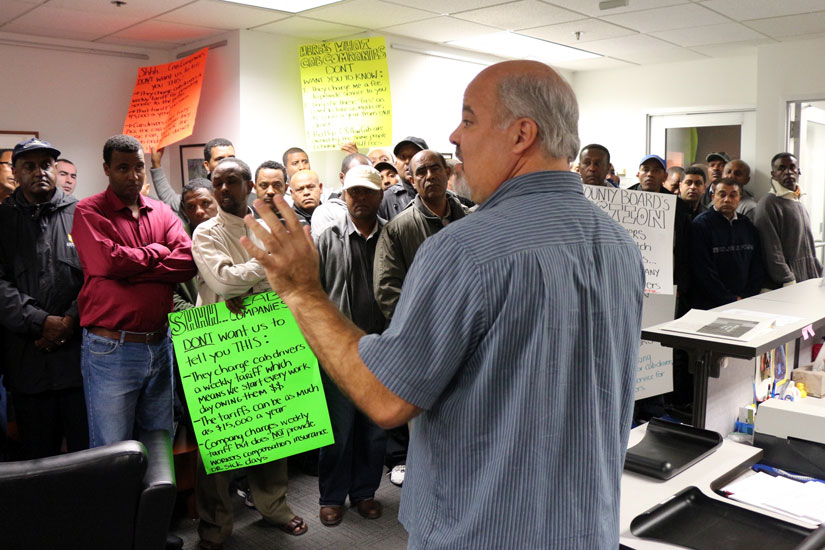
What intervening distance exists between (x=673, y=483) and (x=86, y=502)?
1457 mm

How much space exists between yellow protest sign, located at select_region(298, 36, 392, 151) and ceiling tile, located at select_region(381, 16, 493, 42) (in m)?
0.53

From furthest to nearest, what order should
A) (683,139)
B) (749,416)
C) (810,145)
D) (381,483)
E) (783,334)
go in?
(683,139), (810,145), (381,483), (749,416), (783,334)

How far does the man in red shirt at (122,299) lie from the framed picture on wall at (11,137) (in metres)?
3.10

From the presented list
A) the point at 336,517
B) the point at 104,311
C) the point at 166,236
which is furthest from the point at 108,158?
the point at 336,517

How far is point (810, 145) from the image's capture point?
705 cm

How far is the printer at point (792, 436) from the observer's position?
6.05 ft

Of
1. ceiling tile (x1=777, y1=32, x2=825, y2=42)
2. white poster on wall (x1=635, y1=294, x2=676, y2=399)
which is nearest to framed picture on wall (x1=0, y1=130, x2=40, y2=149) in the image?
white poster on wall (x1=635, y1=294, x2=676, y2=399)

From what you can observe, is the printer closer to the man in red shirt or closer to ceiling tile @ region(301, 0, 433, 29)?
the man in red shirt

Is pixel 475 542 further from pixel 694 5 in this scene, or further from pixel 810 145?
pixel 810 145

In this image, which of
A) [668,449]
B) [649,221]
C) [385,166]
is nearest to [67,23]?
[385,166]

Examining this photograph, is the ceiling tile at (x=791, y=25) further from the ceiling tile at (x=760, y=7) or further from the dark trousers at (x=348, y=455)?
the dark trousers at (x=348, y=455)

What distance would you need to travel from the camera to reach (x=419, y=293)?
0.98 m

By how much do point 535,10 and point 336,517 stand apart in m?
3.72

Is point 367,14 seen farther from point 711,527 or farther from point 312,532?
point 711,527
